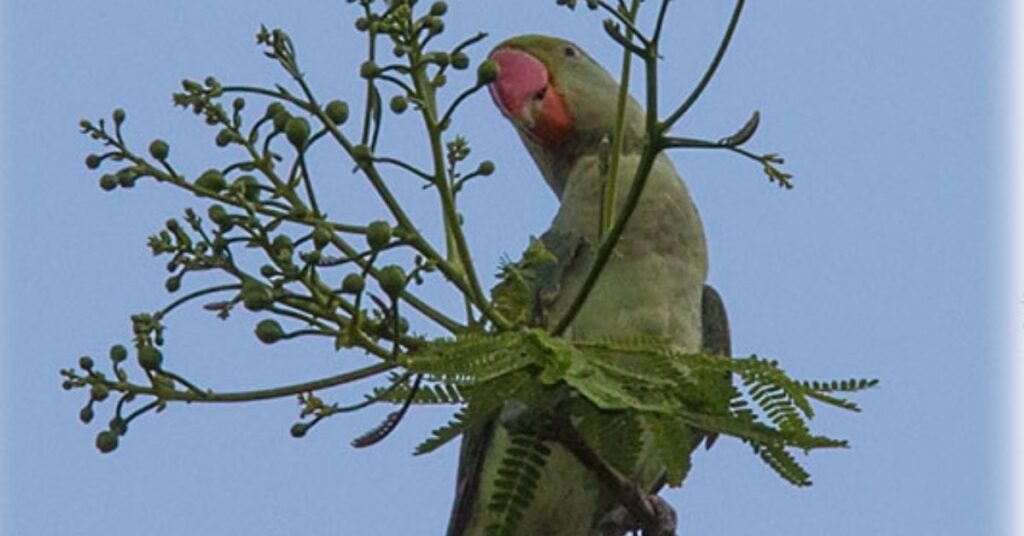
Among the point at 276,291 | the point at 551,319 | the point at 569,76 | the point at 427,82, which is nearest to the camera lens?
the point at 276,291

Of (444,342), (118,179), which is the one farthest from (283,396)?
(118,179)

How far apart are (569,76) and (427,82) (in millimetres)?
1364

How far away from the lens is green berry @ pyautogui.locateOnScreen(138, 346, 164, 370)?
7.76 feet

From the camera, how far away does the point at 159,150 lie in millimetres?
2482

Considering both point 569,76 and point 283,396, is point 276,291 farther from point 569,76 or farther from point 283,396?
point 569,76

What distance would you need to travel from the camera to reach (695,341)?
3.48 metres

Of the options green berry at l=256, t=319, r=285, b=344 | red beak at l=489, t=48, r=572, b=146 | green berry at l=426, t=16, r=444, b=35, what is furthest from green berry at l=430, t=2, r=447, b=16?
red beak at l=489, t=48, r=572, b=146

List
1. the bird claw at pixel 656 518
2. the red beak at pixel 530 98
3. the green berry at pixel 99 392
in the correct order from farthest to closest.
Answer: the red beak at pixel 530 98 < the bird claw at pixel 656 518 < the green berry at pixel 99 392

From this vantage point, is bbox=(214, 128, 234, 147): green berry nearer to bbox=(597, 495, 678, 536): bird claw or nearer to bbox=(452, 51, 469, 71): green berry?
bbox=(452, 51, 469, 71): green berry

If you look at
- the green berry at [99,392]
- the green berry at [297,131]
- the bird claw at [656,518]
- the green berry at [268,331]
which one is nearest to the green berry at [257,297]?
the green berry at [268,331]

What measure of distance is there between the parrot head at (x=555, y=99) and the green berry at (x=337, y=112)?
1268 mm

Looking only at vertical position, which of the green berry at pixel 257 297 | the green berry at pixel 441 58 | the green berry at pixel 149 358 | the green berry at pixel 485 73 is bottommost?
the green berry at pixel 149 358

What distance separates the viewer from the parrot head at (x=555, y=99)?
3633 mm

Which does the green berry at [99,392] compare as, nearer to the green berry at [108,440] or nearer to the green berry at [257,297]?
the green berry at [108,440]
